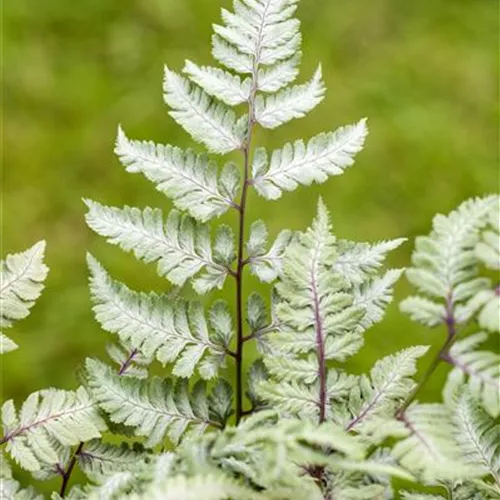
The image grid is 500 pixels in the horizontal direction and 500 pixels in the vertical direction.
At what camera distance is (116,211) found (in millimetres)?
933

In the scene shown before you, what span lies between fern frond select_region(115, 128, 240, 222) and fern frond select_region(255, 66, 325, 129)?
7cm

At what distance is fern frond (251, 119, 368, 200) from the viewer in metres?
0.93

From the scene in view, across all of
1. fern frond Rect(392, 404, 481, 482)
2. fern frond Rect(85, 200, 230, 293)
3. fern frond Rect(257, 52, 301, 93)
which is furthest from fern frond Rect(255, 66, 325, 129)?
fern frond Rect(392, 404, 481, 482)

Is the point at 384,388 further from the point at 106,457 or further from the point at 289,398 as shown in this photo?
the point at 106,457

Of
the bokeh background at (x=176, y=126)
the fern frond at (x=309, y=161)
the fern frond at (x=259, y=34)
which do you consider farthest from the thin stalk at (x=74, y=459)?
the bokeh background at (x=176, y=126)

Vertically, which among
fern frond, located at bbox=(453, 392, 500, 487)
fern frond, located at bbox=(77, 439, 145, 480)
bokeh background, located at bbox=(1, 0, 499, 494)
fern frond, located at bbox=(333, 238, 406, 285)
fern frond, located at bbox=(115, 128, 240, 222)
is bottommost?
fern frond, located at bbox=(77, 439, 145, 480)

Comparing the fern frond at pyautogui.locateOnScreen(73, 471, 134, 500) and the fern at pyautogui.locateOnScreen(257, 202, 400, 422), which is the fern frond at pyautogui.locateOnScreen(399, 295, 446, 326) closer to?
the fern at pyautogui.locateOnScreen(257, 202, 400, 422)

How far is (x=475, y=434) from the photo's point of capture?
92 centimetres

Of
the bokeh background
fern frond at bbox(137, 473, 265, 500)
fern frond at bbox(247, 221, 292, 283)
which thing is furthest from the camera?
the bokeh background

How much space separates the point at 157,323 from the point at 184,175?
16 cm

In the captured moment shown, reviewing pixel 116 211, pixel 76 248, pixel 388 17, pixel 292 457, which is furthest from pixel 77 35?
pixel 292 457

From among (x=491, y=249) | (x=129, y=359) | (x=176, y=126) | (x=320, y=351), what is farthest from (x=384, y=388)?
(x=176, y=126)

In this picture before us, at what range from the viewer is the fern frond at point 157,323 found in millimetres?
916

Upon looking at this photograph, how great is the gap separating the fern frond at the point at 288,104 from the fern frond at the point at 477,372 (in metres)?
0.32
